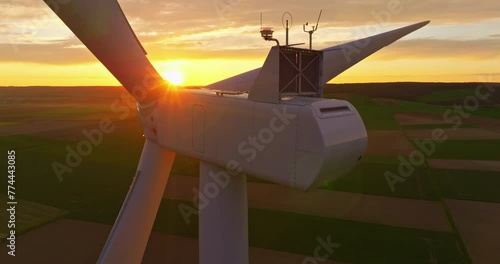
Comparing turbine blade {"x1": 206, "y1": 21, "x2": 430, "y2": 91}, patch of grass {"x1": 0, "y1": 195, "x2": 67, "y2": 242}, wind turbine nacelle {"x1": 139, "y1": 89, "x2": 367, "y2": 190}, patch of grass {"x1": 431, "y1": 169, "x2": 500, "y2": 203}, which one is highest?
turbine blade {"x1": 206, "y1": 21, "x2": 430, "y2": 91}

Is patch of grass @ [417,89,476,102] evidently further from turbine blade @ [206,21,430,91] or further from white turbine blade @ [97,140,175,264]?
white turbine blade @ [97,140,175,264]

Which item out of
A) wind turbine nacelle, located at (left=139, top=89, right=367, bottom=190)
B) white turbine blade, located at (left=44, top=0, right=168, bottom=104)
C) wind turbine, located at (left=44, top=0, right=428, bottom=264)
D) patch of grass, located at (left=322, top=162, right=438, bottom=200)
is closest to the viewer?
wind turbine nacelle, located at (left=139, top=89, right=367, bottom=190)

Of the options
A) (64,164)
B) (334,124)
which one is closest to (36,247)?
(334,124)

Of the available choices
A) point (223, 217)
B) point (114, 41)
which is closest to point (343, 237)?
point (223, 217)

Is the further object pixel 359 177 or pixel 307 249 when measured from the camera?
pixel 359 177

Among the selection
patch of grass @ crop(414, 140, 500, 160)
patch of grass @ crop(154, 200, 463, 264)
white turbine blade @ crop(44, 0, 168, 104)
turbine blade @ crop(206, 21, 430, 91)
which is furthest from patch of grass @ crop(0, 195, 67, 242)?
patch of grass @ crop(414, 140, 500, 160)

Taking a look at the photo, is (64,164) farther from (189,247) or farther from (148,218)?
(148,218)

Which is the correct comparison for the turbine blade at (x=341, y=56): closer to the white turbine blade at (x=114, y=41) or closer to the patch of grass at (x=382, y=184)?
the white turbine blade at (x=114, y=41)
